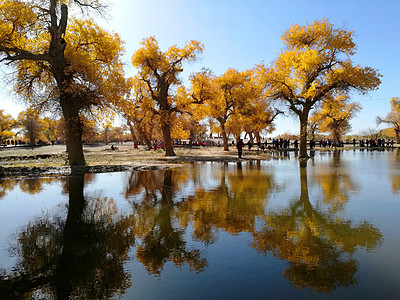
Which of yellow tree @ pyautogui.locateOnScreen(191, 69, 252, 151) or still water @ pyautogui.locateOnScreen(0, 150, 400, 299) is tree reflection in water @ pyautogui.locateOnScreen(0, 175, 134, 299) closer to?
still water @ pyautogui.locateOnScreen(0, 150, 400, 299)

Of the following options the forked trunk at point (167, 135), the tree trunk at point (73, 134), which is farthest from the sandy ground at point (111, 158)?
the forked trunk at point (167, 135)

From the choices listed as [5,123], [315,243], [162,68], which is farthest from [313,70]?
[5,123]

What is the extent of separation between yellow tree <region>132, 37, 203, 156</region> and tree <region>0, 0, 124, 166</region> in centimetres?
604

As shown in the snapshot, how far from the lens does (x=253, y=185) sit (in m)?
11.4

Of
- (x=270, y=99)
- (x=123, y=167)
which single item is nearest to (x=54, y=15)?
(x=123, y=167)

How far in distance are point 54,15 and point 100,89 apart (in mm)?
5276

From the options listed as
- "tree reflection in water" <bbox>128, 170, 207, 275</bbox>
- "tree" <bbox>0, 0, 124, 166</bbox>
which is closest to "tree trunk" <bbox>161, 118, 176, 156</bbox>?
"tree" <bbox>0, 0, 124, 166</bbox>

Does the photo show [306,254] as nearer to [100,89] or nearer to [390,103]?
[100,89]

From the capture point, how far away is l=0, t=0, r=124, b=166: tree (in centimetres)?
1652

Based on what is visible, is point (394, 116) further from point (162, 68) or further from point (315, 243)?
point (315, 243)

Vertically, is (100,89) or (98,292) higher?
(100,89)

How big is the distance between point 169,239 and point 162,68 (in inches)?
940

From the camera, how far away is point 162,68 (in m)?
27.2

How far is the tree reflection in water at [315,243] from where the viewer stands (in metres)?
3.86
